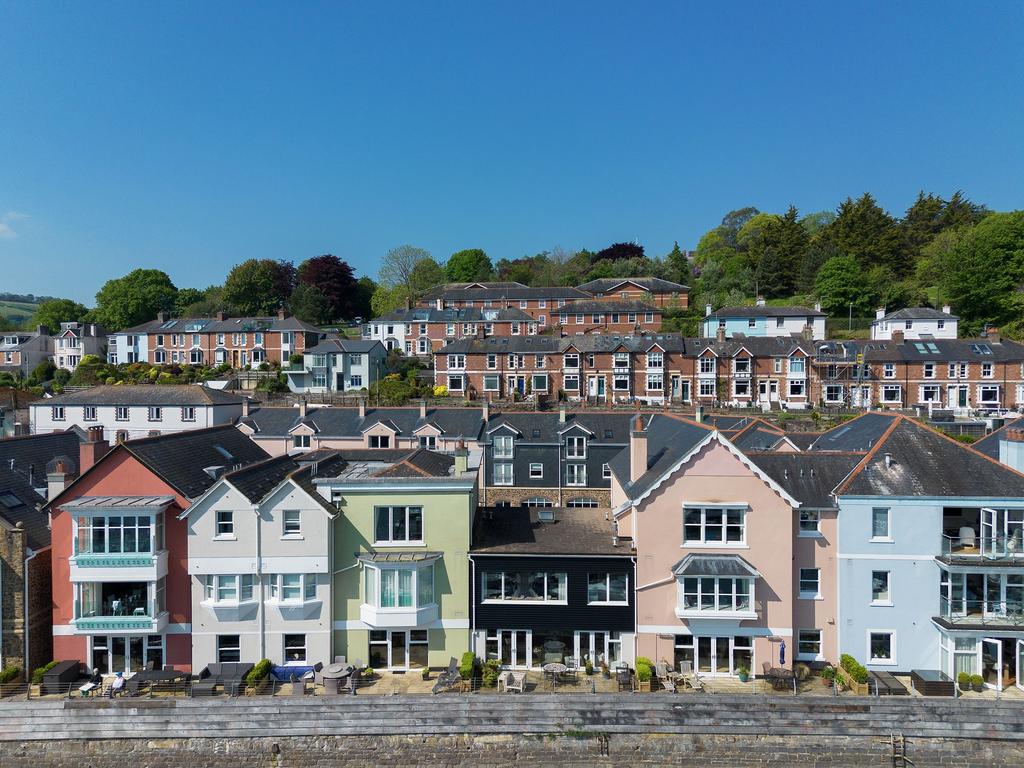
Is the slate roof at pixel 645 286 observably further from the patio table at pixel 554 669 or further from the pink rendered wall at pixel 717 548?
the patio table at pixel 554 669

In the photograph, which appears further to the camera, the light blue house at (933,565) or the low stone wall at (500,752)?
the light blue house at (933,565)

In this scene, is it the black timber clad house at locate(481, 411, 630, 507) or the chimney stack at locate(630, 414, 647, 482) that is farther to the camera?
the black timber clad house at locate(481, 411, 630, 507)

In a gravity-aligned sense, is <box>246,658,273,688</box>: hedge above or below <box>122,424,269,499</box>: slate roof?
below

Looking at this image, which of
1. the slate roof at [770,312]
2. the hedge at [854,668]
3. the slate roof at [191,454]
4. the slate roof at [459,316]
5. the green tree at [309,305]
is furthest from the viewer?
the green tree at [309,305]

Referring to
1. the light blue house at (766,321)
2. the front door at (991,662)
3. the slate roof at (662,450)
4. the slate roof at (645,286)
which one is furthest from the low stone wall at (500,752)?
the slate roof at (645,286)

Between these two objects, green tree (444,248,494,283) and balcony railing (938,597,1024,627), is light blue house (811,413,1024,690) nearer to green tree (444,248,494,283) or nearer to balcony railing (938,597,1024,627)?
balcony railing (938,597,1024,627)

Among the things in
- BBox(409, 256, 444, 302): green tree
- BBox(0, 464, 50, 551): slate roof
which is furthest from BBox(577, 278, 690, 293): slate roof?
BBox(0, 464, 50, 551): slate roof

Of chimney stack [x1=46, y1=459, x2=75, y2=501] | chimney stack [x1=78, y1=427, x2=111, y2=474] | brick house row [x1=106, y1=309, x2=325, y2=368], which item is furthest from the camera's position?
brick house row [x1=106, y1=309, x2=325, y2=368]

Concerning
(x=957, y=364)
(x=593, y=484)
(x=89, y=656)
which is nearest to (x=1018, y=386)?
(x=957, y=364)
